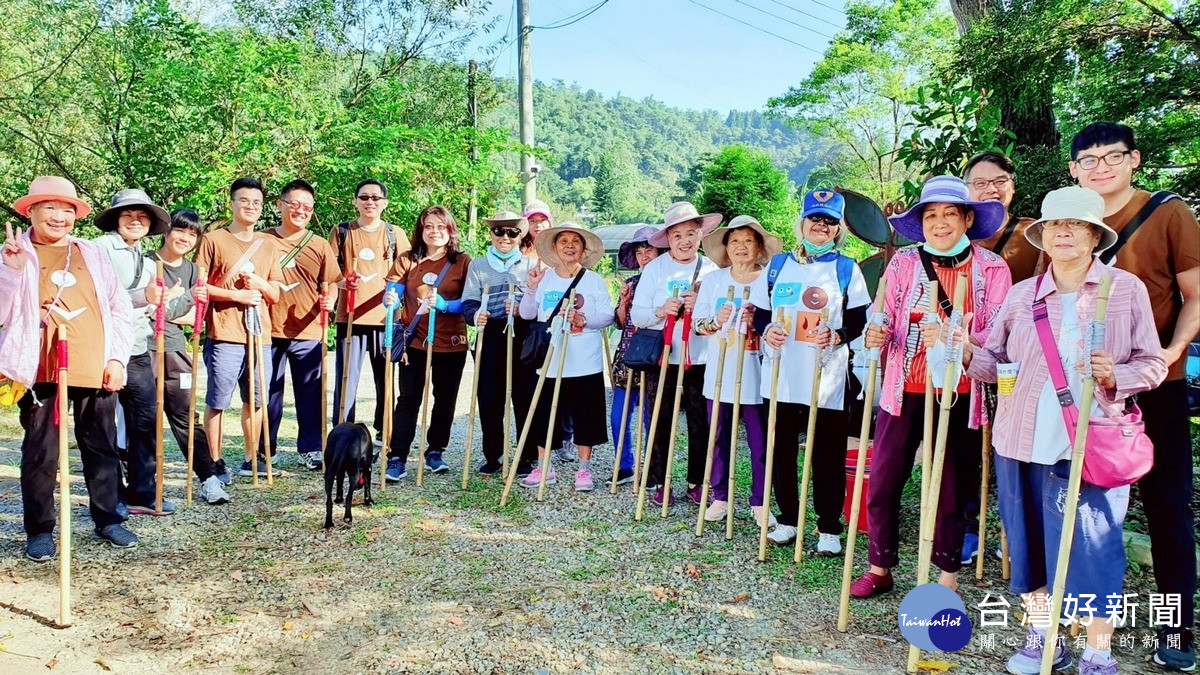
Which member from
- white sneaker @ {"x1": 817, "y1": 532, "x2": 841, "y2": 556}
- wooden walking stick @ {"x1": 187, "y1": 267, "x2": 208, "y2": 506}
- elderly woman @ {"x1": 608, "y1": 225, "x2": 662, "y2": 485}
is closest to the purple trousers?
white sneaker @ {"x1": 817, "y1": 532, "x2": 841, "y2": 556}

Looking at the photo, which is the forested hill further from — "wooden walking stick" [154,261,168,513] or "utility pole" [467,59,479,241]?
"wooden walking stick" [154,261,168,513]

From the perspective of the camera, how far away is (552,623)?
3.83m

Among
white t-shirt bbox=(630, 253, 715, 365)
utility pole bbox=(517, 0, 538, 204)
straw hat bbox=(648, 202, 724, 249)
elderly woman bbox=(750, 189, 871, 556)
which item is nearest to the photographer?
elderly woman bbox=(750, 189, 871, 556)

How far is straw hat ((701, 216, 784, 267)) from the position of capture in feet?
16.5

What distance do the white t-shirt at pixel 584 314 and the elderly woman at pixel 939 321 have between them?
2.42m

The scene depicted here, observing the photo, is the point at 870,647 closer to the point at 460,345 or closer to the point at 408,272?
the point at 460,345

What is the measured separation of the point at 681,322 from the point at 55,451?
3867 mm

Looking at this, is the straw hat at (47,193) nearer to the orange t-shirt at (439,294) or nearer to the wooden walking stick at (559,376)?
the orange t-shirt at (439,294)

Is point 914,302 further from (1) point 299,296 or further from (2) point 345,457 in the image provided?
(1) point 299,296

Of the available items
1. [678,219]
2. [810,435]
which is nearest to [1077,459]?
[810,435]

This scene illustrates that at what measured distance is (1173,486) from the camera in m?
3.39

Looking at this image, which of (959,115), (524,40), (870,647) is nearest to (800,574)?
(870,647)

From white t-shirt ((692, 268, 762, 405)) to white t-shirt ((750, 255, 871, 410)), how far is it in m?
0.33

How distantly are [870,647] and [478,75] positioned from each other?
551 inches
